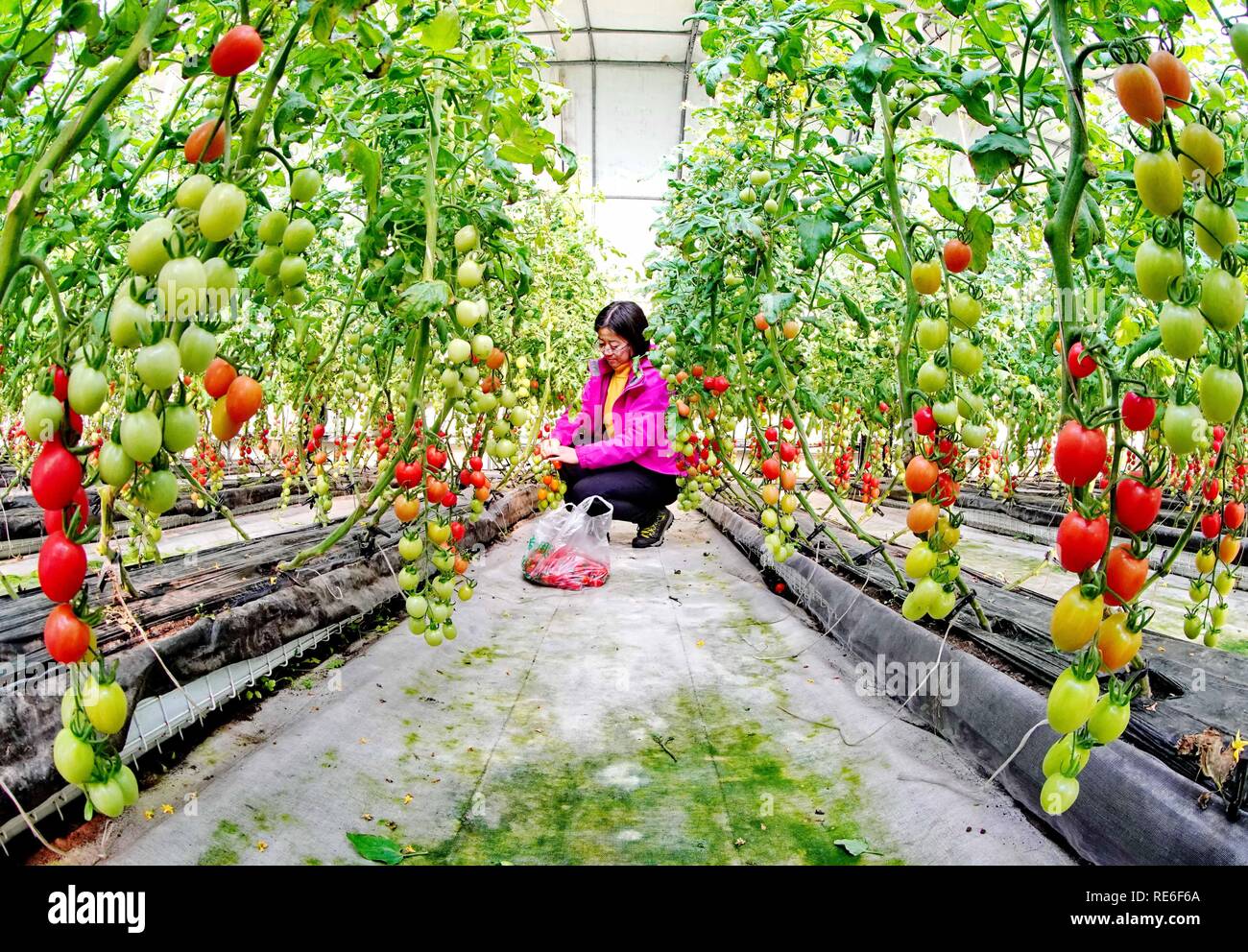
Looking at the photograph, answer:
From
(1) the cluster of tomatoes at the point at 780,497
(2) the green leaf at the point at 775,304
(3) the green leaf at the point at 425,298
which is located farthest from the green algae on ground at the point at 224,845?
(1) the cluster of tomatoes at the point at 780,497

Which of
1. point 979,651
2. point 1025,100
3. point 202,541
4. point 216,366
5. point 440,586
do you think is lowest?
point 202,541

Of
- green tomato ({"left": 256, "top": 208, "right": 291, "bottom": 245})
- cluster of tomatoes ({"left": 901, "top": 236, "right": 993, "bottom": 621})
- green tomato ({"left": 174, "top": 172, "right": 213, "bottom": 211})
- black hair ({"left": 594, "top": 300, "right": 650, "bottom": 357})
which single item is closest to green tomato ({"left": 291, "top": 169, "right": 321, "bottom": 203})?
green tomato ({"left": 256, "top": 208, "right": 291, "bottom": 245})

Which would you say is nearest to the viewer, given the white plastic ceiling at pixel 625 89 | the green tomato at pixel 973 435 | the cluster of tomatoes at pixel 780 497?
the green tomato at pixel 973 435

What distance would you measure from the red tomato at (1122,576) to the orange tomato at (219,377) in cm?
78

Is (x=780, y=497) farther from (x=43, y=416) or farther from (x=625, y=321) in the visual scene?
(x=43, y=416)

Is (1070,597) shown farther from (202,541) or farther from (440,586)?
(202,541)

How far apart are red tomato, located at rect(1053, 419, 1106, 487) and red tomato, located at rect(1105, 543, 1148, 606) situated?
0.24 ft

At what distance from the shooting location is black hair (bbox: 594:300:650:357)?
3.89m

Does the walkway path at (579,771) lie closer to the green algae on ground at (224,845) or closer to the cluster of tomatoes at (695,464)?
the green algae on ground at (224,845)

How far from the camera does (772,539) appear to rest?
2.41m

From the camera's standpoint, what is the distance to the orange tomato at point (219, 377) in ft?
2.43

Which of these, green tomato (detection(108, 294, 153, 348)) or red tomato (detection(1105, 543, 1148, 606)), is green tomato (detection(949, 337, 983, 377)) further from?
green tomato (detection(108, 294, 153, 348))

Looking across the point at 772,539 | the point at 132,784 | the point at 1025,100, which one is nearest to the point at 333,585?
the point at 772,539

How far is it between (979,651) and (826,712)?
1.11 feet
